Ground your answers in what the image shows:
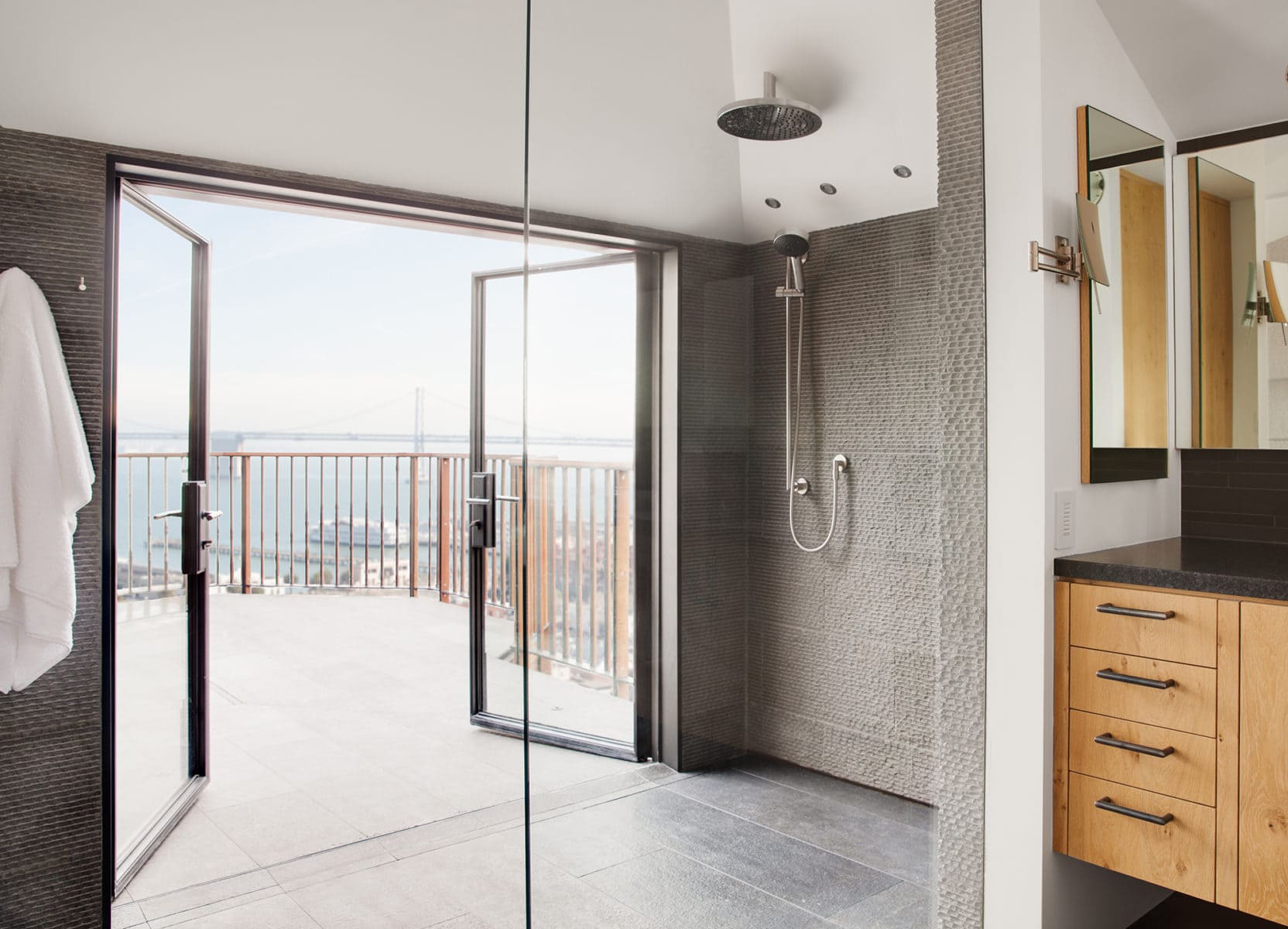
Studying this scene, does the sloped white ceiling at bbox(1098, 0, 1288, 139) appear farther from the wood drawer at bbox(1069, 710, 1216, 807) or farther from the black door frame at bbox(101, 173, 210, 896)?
the black door frame at bbox(101, 173, 210, 896)

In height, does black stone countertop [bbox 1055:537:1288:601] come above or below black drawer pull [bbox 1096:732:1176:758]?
above

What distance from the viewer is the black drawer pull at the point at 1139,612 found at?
64.8 inches

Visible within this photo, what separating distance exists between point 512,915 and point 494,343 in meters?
2.00

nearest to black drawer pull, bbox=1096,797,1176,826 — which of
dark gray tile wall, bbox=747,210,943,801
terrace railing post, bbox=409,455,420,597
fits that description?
dark gray tile wall, bbox=747,210,943,801

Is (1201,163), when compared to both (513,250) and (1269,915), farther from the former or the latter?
(513,250)

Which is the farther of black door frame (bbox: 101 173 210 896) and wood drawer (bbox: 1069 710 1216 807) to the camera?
black door frame (bbox: 101 173 210 896)

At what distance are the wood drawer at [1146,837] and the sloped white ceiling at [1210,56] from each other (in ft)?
5.44

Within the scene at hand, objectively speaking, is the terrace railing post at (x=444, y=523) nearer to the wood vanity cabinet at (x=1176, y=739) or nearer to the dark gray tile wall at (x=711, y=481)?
the dark gray tile wall at (x=711, y=481)

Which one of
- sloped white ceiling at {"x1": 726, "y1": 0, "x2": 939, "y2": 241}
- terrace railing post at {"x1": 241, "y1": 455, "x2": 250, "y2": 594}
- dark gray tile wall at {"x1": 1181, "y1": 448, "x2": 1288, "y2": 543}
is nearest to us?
sloped white ceiling at {"x1": 726, "y1": 0, "x2": 939, "y2": 241}

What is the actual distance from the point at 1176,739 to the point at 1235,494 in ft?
3.05

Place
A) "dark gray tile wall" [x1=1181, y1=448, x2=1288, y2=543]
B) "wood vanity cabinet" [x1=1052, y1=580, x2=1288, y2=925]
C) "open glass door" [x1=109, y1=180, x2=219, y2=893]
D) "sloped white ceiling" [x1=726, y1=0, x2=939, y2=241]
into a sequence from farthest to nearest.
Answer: "open glass door" [x1=109, y1=180, x2=219, y2=893] < "dark gray tile wall" [x1=1181, y1=448, x2=1288, y2=543] < "sloped white ceiling" [x1=726, y1=0, x2=939, y2=241] < "wood vanity cabinet" [x1=1052, y1=580, x2=1288, y2=925]

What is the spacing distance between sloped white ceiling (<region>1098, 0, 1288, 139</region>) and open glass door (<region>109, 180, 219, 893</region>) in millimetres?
2737

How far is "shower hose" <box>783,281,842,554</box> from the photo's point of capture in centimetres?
186

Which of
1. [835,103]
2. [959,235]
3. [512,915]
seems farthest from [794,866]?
[835,103]
